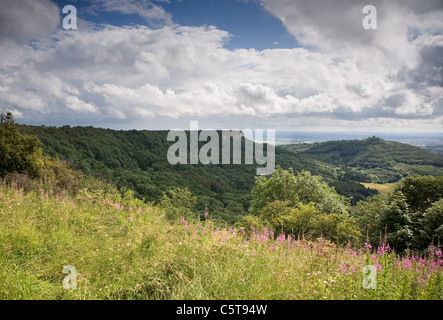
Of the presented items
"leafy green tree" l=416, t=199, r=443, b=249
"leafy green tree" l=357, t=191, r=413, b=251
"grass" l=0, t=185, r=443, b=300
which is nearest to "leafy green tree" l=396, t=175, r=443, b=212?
"leafy green tree" l=357, t=191, r=413, b=251

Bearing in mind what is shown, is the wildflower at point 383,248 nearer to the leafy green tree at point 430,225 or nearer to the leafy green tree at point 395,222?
the leafy green tree at point 395,222

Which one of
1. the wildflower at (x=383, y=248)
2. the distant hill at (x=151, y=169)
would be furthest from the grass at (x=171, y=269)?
the distant hill at (x=151, y=169)

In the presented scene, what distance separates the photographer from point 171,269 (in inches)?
134

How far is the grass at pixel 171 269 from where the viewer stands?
3010 mm

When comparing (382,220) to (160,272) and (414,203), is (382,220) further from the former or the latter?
→ (160,272)

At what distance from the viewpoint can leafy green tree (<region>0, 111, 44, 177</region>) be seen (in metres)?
17.7

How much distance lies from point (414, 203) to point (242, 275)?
71.2 ft

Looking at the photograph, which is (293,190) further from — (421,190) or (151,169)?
(151,169)

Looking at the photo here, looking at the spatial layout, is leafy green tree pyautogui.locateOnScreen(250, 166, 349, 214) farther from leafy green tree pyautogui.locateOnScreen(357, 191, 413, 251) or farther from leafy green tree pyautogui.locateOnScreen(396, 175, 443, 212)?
leafy green tree pyautogui.locateOnScreen(357, 191, 413, 251)

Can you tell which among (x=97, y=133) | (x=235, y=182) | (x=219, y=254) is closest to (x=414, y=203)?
(x=219, y=254)

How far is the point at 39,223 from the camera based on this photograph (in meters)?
5.02

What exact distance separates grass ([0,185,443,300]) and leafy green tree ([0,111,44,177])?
1672 cm

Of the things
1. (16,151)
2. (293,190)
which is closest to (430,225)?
(293,190)

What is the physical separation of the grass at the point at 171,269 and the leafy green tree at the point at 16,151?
16.7 m
